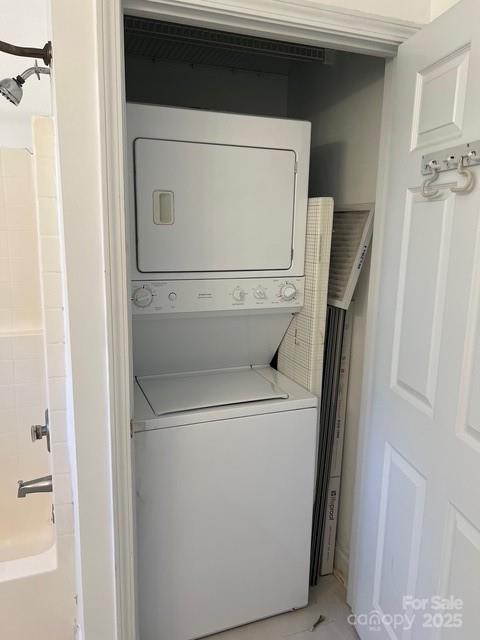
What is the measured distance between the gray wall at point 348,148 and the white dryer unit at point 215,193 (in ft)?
0.86

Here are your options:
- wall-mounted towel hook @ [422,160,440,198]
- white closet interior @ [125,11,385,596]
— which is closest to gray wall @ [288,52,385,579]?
white closet interior @ [125,11,385,596]

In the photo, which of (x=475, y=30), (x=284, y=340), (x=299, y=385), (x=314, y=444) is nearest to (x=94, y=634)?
(x=314, y=444)

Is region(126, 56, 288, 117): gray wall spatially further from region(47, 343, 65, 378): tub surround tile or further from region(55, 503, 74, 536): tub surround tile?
region(55, 503, 74, 536): tub surround tile

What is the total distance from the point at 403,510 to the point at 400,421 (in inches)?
10.9

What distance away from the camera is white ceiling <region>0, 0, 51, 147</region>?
6.57 ft

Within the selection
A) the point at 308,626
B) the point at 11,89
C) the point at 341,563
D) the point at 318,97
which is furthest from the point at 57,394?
the point at 318,97

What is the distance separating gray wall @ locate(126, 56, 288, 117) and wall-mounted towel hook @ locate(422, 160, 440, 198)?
136 cm

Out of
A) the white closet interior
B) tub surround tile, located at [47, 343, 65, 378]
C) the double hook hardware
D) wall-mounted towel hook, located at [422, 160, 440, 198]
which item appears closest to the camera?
the double hook hardware

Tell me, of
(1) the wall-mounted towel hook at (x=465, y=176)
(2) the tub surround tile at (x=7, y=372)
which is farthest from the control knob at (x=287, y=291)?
(2) the tub surround tile at (x=7, y=372)

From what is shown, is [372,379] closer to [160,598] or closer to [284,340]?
[284,340]

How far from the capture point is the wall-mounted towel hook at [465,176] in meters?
1.12

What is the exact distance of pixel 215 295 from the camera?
177 cm

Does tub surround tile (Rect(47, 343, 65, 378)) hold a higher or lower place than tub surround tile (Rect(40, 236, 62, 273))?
lower

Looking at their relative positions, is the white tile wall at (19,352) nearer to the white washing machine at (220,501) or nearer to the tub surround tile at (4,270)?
the tub surround tile at (4,270)
